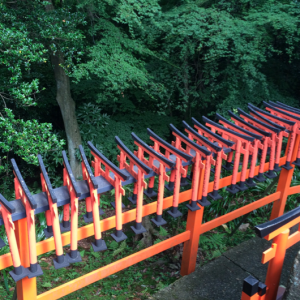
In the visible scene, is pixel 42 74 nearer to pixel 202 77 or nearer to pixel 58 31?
pixel 58 31

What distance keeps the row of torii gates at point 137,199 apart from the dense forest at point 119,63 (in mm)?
2425

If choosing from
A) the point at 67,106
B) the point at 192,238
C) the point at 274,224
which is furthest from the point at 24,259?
the point at 67,106

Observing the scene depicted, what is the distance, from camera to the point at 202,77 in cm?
923

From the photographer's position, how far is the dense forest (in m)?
5.16

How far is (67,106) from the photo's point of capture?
722 cm

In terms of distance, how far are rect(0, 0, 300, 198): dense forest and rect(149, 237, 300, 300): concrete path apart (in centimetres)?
277

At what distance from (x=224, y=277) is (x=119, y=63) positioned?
427 cm

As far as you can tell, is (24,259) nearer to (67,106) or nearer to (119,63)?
(119,63)

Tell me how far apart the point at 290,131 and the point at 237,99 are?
4423mm

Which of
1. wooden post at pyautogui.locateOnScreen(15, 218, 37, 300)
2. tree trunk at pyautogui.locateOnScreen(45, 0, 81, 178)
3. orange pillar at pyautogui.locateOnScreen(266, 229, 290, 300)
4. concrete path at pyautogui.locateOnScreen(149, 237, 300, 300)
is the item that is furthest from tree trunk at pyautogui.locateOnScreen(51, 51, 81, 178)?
orange pillar at pyautogui.locateOnScreen(266, 229, 290, 300)

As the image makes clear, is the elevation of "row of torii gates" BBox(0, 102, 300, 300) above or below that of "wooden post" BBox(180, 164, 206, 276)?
above

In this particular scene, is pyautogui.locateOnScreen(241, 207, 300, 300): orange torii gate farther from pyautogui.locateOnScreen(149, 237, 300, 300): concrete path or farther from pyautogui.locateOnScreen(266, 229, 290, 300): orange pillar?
pyautogui.locateOnScreen(149, 237, 300, 300): concrete path

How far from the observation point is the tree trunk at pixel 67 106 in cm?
699

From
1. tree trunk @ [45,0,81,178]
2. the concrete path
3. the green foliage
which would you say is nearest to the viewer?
the concrete path
